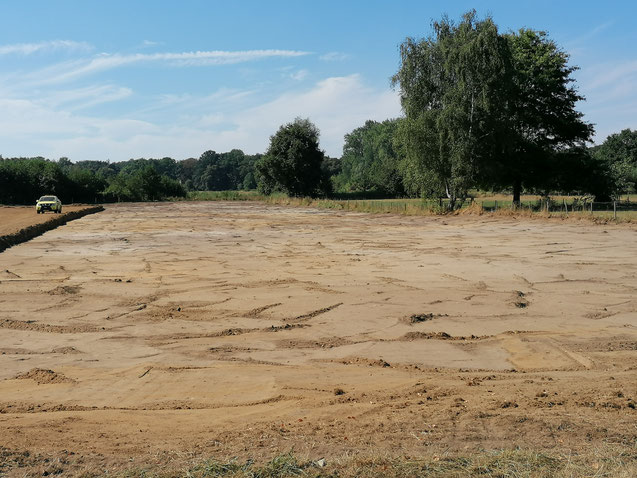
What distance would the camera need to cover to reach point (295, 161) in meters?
80.9

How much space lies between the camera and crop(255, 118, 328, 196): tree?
81875mm

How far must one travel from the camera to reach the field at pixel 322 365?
524 centimetres

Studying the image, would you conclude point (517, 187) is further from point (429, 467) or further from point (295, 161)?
point (429, 467)

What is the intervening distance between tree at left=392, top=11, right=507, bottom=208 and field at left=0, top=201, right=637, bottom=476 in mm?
25863

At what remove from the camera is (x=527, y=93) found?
46781mm

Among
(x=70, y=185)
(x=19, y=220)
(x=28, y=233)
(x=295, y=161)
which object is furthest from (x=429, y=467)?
(x=70, y=185)

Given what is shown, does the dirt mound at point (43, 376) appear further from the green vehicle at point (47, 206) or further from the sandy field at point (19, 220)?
the green vehicle at point (47, 206)

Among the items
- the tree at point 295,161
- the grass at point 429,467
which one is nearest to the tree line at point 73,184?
the tree at point 295,161

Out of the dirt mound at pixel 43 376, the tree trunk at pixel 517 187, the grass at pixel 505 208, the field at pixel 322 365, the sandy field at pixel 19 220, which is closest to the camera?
the field at pixel 322 365

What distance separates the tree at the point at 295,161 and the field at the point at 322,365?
Answer: 211 feet

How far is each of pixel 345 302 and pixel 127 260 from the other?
9.98 meters

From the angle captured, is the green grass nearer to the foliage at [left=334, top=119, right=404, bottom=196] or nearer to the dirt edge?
the foliage at [left=334, top=119, right=404, bottom=196]

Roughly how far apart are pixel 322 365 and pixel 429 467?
364cm

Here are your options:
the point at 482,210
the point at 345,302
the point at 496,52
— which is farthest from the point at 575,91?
the point at 345,302
